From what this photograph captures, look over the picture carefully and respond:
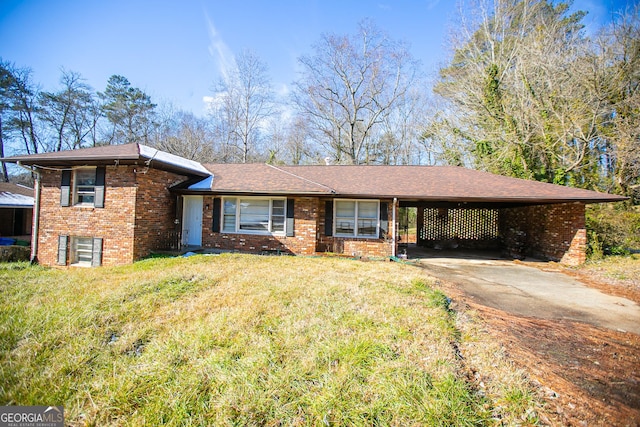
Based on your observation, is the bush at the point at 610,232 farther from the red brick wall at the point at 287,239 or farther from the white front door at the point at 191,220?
the white front door at the point at 191,220

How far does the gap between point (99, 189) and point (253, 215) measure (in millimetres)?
4958

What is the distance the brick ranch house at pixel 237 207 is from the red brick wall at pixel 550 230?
0.04m

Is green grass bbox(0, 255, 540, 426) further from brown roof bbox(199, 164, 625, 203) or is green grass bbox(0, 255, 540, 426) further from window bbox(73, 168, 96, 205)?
window bbox(73, 168, 96, 205)

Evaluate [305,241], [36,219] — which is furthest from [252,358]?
[36,219]

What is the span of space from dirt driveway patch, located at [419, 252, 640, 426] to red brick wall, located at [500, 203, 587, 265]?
2.80m

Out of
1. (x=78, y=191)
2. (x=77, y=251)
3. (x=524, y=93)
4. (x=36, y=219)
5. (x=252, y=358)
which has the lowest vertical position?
(x=252, y=358)

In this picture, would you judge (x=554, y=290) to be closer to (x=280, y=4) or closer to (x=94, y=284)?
(x=94, y=284)

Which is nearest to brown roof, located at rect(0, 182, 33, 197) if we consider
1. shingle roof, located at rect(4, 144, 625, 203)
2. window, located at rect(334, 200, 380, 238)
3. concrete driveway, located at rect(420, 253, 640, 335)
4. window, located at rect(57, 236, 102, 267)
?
shingle roof, located at rect(4, 144, 625, 203)

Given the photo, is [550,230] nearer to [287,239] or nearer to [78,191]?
[287,239]

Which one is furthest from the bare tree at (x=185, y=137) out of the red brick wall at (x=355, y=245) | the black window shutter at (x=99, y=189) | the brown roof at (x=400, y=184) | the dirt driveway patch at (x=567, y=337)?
the dirt driveway patch at (x=567, y=337)

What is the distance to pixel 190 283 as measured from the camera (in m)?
5.37

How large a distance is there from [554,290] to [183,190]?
11106 millimetres

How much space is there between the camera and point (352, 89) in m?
22.8

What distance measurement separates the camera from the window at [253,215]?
33.3 ft
